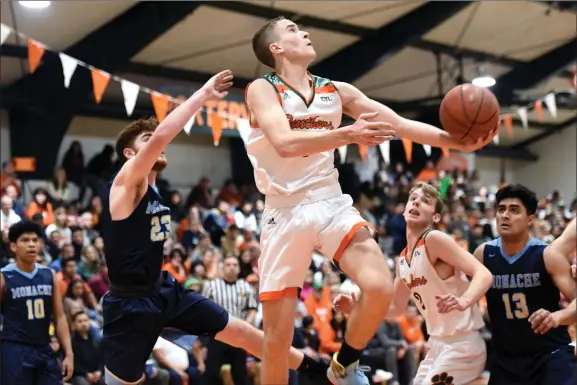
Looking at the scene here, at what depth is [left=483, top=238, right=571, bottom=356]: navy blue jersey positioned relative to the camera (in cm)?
473

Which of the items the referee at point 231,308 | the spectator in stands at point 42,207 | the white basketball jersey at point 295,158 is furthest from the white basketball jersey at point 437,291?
the spectator in stands at point 42,207

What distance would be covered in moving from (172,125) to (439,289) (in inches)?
76.8

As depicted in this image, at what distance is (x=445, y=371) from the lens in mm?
4750

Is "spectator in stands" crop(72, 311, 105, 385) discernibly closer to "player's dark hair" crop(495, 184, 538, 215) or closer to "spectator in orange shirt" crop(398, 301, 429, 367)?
"spectator in orange shirt" crop(398, 301, 429, 367)

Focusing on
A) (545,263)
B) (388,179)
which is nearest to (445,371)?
(545,263)

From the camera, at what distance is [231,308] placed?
9305 mm

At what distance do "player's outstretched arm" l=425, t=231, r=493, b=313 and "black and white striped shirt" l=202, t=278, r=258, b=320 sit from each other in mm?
4785

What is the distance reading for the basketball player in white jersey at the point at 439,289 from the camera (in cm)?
475

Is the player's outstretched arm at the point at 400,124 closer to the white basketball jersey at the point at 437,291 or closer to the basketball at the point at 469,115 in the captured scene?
the basketball at the point at 469,115

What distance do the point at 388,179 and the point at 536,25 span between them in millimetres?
5001

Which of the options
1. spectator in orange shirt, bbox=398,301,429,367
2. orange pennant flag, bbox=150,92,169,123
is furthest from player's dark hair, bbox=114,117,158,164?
spectator in orange shirt, bbox=398,301,429,367

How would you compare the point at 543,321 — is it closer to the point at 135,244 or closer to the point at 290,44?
the point at 290,44

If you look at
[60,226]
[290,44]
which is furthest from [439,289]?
[60,226]

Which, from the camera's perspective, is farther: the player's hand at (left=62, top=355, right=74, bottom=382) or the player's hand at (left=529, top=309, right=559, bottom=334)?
the player's hand at (left=62, top=355, right=74, bottom=382)
